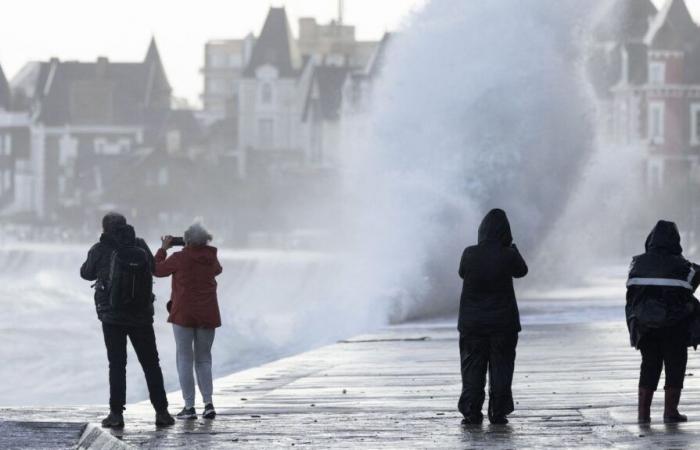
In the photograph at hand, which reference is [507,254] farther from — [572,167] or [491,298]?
[572,167]

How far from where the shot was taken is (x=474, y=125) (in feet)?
144

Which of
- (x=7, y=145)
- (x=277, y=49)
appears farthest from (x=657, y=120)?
(x=7, y=145)

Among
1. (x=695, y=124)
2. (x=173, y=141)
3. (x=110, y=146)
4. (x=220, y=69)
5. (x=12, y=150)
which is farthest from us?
(x=220, y=69)

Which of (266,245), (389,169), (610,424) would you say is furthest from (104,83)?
(610,424)

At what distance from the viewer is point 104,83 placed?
145 meters

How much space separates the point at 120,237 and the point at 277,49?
120 m

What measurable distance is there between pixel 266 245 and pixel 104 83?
1580 inches

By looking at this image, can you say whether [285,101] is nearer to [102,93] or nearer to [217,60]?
[102,93]

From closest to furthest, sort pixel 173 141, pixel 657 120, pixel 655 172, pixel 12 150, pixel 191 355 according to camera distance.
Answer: pixel 191 355 → pixel 655 172 → pixel 657 120 → pixel 173 141 → pixel 12 150

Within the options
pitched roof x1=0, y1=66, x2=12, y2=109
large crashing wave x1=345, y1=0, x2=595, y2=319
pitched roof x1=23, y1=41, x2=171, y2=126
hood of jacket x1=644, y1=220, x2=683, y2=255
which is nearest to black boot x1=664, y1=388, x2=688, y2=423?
hood of jacket x1=644, y1=220, x2=683, y2=255

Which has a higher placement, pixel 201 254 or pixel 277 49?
pixel 277 49

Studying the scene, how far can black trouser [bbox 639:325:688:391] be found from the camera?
12.8 metres

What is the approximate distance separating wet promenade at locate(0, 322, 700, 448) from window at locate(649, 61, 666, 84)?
61.7 meters

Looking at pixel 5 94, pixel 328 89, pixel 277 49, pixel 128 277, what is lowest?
pixel 128 277
